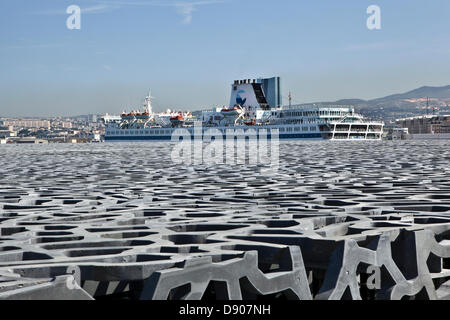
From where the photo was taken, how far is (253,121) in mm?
114875

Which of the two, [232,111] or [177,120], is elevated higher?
[232,111]

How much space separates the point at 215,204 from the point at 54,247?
4.66 meters

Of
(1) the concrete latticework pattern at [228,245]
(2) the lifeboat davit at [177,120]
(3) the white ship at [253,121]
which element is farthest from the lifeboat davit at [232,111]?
(1) the concrete latticework pattern at [228,245]

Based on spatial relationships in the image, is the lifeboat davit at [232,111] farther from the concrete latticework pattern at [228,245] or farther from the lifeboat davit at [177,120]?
the concrete latticework pattern at [228,245]

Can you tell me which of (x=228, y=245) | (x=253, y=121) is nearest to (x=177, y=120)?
(x=253, y=121)

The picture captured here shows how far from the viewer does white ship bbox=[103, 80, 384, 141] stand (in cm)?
10831

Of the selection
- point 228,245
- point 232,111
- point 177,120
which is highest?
point 232,111

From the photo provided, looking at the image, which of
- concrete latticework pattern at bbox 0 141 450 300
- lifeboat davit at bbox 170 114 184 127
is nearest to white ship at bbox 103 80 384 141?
lifeboat davit at bbox 170 114 184 127

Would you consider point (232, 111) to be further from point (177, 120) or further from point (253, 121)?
point (177, 120)

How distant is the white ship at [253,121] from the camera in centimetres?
10831

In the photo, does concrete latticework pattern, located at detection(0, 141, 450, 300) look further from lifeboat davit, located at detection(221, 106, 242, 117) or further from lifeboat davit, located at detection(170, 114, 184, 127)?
lifeboat davit, located at detection(170, 114, 184, 127)
